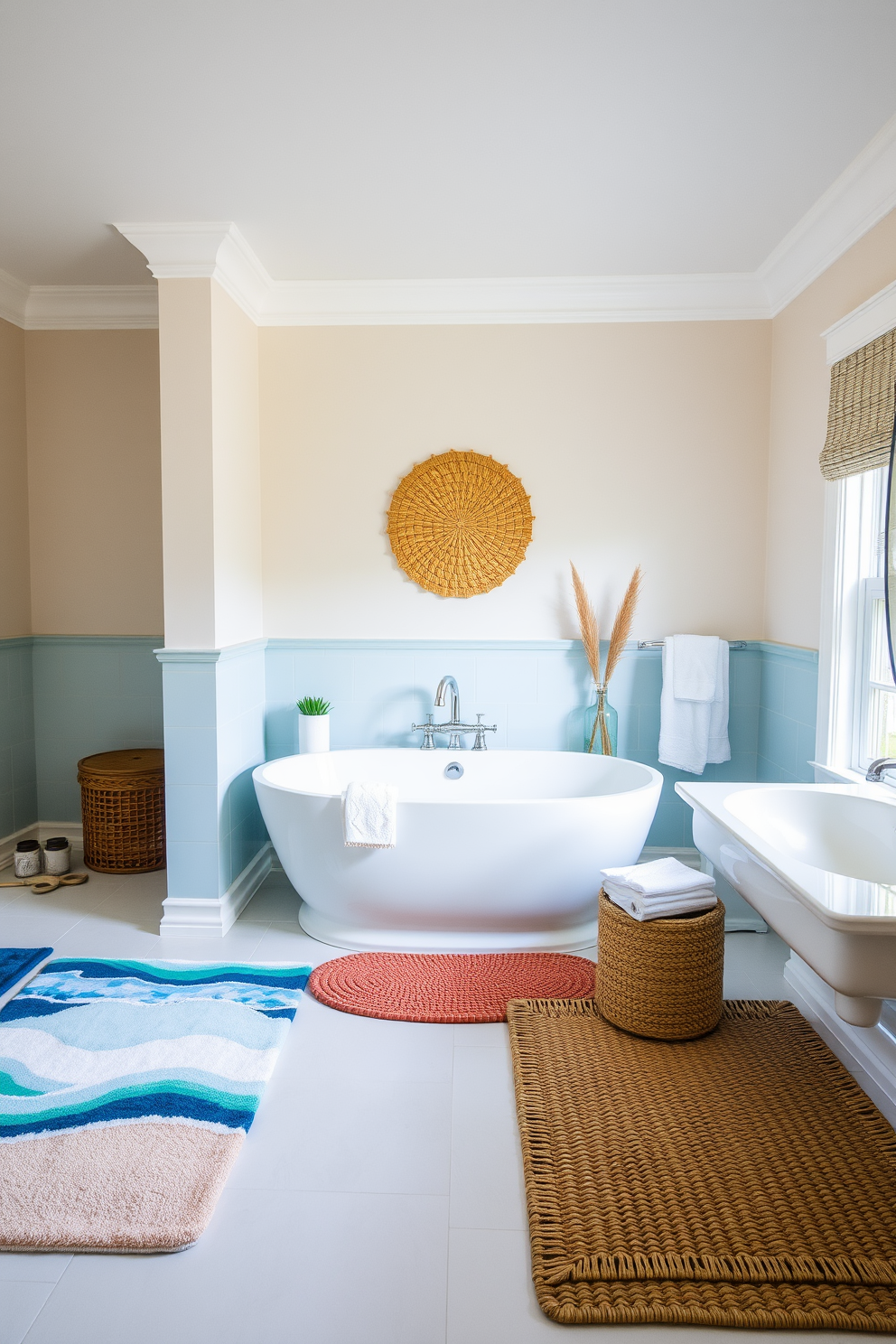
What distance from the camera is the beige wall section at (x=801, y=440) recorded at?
9.43 feet

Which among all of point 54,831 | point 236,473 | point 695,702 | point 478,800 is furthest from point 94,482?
point 695,702

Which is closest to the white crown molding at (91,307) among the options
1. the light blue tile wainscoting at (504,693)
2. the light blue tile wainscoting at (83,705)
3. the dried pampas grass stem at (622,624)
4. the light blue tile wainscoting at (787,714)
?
the light blue tile wainscoting at (83,705)

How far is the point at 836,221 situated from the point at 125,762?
3492 mm

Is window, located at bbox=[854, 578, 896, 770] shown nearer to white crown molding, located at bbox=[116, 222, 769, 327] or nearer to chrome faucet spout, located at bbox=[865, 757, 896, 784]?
chrome faucet spout, located at bbox=[865, 757, 896, 784]

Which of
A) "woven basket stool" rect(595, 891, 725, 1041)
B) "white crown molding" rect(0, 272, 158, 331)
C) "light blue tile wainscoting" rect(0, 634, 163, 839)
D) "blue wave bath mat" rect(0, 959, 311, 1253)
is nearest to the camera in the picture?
"blue wave bath mat" rect(0, 959, 311, 1253)

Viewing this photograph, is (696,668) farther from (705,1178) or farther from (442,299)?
(705,1178)

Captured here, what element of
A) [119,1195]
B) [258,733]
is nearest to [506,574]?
[258,733]

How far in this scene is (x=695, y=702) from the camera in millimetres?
3555

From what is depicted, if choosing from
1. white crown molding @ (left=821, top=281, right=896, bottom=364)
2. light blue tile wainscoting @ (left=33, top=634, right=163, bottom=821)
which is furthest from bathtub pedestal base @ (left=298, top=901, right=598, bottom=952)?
white crown molding @ (left=821, top=281, right=896, bottom=364)

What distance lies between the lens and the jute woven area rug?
1528 mm

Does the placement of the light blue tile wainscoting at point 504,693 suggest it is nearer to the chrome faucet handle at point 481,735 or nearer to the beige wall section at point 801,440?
the chrome faucet handle at point 481,735

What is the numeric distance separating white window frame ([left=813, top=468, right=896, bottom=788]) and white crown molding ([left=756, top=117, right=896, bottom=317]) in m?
0.80

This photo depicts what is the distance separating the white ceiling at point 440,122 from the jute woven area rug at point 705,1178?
2556 millimetres

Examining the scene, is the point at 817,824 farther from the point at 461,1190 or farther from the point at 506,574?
the point at 506,574
